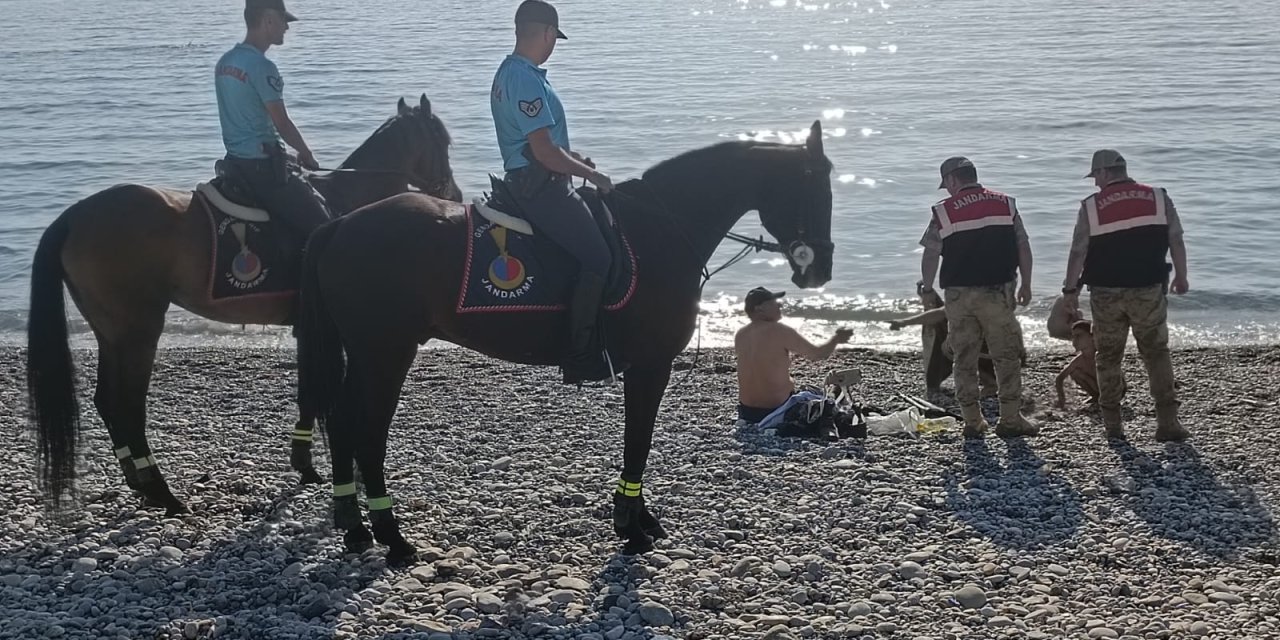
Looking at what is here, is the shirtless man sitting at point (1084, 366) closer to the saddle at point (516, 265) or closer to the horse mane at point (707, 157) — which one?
the horse mane at point (707, 157)

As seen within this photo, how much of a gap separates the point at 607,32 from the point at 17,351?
53500mm

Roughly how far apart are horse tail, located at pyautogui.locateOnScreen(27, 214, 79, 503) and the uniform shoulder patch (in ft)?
9.59

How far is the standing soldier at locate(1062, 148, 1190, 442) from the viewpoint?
1000cm

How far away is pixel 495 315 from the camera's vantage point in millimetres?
7445

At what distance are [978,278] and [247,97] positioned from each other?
532 cm

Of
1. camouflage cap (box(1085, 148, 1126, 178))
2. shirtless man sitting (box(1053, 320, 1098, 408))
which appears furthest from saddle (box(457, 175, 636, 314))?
shirtless man sitting (box(1053, 320, 1098, 408))

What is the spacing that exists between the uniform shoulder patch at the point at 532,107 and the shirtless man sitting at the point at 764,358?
391 cm

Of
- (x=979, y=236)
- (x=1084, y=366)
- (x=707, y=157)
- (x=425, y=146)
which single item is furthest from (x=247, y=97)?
(x=1084, y=366)

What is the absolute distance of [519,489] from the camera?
9078mm

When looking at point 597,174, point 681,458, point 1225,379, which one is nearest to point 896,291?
point 1225,379

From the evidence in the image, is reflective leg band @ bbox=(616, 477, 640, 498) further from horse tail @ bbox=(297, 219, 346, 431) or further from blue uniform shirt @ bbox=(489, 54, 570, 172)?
blue uniform shirt @ bbox=(489, 54, 570, 172)

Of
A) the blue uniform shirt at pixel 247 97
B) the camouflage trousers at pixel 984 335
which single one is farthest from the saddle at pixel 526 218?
the camouflage trousers at pixel 984 335

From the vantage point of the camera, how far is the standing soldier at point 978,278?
10.2 metres

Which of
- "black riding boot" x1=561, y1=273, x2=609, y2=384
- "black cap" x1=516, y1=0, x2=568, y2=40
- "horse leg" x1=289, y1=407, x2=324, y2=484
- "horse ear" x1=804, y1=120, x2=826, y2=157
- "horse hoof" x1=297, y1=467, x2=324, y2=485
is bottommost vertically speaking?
"horse hoof" x1=297, y1=467, x2=324, y2=485
